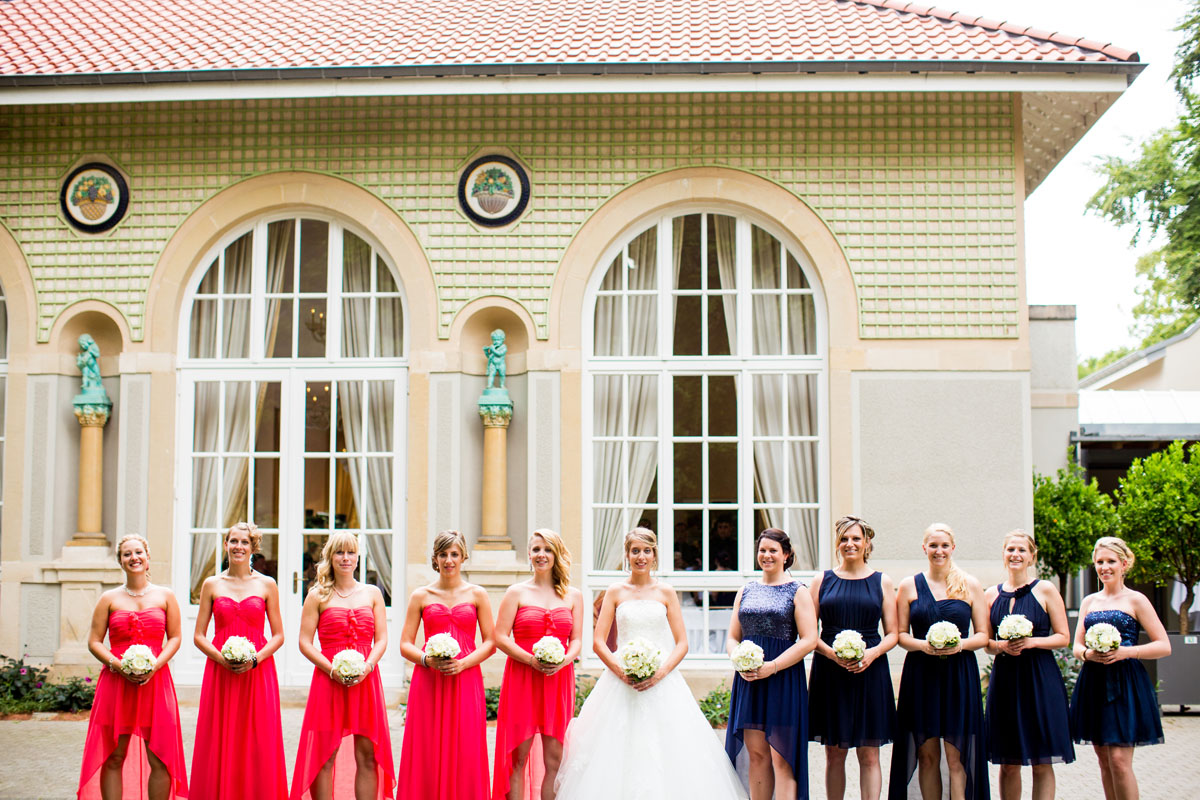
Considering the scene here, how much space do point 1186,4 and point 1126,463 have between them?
10.9 metres

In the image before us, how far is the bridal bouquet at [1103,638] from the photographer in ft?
19.7

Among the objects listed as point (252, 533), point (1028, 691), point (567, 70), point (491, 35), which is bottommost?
point (1028, 691)

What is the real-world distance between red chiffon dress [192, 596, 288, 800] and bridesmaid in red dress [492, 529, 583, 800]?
4.09ft

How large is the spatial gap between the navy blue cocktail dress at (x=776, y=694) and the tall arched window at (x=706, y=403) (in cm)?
384

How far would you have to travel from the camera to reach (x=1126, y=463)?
49.4 feet

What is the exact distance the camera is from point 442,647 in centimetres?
595

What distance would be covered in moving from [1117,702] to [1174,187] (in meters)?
18.3

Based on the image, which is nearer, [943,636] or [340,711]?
[943,636]

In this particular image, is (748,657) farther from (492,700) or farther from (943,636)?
(492,700)

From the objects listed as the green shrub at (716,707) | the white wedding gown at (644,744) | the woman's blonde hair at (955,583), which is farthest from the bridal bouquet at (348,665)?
the green shrub at (716,707)

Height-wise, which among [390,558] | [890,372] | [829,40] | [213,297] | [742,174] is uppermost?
[829,40]

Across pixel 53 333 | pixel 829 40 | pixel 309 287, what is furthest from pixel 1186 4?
pixel 53 333

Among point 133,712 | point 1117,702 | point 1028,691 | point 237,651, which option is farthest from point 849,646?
point 133,712

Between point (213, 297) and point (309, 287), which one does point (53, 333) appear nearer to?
point (213, 297)
